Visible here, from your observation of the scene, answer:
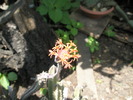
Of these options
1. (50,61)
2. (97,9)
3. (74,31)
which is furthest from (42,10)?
(97,9)

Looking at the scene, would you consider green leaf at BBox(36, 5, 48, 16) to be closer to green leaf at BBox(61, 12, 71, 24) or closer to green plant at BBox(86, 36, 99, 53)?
green leaf at BBox(61, 12, 71, 24)

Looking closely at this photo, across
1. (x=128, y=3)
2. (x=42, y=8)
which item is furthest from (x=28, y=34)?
(x=128, y=3)

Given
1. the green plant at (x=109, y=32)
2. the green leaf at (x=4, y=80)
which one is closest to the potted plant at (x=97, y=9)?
the green plant at (x=109, y=32)

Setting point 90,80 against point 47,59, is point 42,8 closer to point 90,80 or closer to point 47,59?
point 47,59

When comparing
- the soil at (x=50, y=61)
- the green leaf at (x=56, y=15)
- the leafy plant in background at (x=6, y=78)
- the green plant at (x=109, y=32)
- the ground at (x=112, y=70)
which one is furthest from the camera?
the green plant at (x=109, y=32)

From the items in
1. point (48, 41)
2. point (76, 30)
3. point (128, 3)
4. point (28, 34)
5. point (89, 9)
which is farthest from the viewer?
point (128, 3)

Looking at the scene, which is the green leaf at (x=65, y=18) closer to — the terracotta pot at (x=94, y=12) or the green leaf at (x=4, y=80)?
the terracotta pot at (x=94, y=12)
